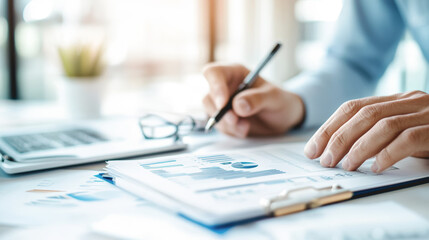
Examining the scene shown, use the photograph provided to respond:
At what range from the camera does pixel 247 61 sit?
218 centimetres

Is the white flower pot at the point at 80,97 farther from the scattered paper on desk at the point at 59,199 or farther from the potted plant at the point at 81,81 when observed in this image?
the scattered paper on desk at the point at 59,199

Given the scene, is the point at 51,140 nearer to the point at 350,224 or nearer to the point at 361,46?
the point at 350,224

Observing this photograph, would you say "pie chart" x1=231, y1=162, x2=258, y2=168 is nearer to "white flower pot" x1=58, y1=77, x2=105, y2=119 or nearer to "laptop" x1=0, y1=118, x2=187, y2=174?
"laptop" x1=0, y1=118, x2=187, y2=174

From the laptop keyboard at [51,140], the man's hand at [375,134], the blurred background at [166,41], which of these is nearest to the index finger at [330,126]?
the man's hand at [375,134]

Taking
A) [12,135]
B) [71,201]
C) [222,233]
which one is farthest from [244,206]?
[12,135]

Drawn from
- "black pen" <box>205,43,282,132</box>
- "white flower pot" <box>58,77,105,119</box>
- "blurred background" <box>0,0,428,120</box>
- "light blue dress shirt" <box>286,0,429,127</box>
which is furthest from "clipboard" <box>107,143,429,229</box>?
"blurred background" <box>0,0,428,120</box>

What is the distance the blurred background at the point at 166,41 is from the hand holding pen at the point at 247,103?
0.80m

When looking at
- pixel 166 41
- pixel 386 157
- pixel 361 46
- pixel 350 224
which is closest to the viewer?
pixel 350 224

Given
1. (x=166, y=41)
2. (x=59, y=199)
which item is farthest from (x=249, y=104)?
(x=166, y=41)

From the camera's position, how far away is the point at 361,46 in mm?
1122

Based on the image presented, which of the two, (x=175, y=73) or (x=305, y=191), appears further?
(x=175, y=73)

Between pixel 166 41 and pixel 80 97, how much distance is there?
4.52ft

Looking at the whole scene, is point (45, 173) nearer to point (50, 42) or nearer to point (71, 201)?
point (71, 201)

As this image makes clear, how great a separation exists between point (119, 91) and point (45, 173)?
6.67 ft
